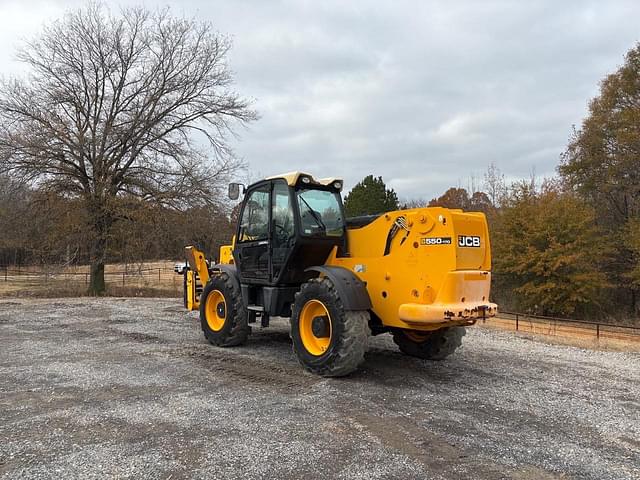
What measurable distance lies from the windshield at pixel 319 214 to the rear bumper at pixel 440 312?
1677 mm

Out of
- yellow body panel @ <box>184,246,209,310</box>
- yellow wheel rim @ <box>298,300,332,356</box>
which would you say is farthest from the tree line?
yellow wheel rim @ <box>298,300,332,356</box>

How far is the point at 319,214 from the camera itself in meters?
Result: 7.17

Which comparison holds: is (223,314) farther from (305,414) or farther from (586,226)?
(586,226)

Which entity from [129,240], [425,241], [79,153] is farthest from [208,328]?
[79,153]

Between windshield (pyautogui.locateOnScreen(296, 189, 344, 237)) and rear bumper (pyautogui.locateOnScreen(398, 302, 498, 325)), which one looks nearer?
rear bumper (pyautogui.locateOnScreen(398, 302, 498, 325))

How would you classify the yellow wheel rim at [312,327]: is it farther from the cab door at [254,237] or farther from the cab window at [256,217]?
the cab window at [256,217]

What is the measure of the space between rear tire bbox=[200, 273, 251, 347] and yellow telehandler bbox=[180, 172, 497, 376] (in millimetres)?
17

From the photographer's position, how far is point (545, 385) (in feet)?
20.7

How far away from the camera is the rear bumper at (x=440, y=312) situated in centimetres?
563

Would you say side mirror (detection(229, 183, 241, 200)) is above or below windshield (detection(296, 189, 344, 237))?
above

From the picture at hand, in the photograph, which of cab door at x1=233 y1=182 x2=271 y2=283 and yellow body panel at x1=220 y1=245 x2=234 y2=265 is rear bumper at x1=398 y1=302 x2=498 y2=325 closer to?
cab door at x1=233 y1=182 x2=271 y2=283

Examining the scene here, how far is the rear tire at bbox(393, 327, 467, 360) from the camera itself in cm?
724

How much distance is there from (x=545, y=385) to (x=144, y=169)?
17.9 m

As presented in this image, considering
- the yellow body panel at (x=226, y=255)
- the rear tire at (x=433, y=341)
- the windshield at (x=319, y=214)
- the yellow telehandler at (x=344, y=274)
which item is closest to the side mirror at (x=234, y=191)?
the yellow telehandler at (x=344, y=274)
